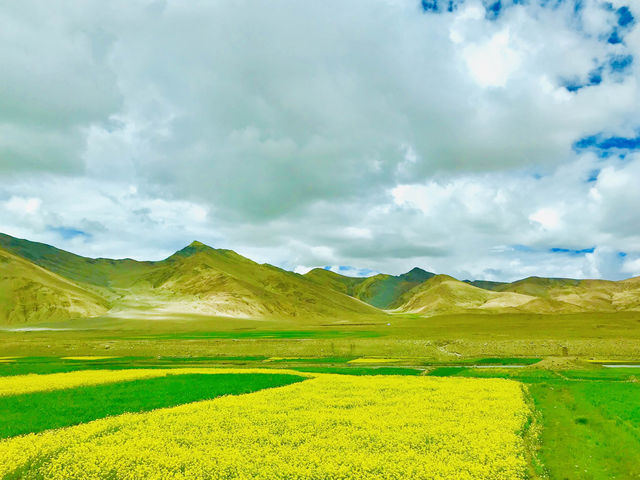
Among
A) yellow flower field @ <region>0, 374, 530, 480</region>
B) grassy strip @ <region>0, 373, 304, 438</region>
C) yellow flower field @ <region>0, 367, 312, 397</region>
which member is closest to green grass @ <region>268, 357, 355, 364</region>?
yellow flower field @ <region>0, 367, 312, 397</region>

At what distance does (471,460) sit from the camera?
62.3ft

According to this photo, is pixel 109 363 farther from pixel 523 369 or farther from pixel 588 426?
pixel 588 426

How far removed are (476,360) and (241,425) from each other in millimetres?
50793

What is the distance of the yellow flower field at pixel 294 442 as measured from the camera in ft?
60.2

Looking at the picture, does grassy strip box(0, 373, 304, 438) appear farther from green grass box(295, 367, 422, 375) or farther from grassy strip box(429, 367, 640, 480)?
grassy strip box(429, 367, 640, 480)

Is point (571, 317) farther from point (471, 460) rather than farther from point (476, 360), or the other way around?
point (471, 460)

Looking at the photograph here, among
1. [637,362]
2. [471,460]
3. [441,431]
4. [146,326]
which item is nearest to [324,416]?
[441,431]

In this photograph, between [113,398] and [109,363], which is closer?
[113,398]

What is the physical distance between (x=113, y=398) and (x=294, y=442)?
2045cm

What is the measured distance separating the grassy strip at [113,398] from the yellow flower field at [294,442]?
257cm

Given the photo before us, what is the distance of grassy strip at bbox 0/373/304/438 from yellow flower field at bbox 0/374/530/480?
2.57 meters

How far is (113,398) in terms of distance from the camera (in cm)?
3428

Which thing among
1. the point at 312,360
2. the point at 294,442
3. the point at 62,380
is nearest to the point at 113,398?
the point at 62,380

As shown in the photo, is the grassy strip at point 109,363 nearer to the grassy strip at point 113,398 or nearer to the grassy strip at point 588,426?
the grassy strip at point 113,398
